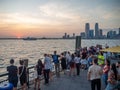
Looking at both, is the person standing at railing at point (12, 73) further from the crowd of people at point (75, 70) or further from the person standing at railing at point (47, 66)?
the person standing at railing at point (47, 66)

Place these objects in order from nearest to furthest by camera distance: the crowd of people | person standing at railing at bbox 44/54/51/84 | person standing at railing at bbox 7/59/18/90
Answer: the crowd of people < person standing at railing at bbox 7/59/18/90 < person standing at railing at bbox 44/54/51/84

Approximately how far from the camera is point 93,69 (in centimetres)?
1061

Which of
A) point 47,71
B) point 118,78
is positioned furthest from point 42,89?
point 118,78

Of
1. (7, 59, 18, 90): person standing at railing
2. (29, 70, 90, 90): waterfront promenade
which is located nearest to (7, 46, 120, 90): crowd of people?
(7, 59, 18, 90): person standing at railing

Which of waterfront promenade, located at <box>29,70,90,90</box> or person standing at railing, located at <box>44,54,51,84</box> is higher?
person standing at railing, located at <box>44,54,51,84</box>

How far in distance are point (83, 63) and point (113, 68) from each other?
11097mm

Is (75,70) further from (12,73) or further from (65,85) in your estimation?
(12,73)

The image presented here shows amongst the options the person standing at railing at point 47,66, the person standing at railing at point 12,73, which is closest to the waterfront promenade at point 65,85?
the person standing at railing at point 47,66

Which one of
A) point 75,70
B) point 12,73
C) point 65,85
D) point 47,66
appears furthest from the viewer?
point 75,70

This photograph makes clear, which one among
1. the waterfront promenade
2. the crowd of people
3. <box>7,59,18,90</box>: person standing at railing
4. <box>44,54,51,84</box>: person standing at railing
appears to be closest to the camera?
the crowd of people

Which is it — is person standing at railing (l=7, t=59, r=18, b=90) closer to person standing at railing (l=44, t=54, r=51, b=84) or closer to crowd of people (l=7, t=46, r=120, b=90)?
crowd of people (l=7, t=46, r=120, b=90)

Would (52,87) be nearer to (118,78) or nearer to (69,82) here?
(69,82)

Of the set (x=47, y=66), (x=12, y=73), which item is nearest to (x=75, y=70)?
(x=47, y=66)

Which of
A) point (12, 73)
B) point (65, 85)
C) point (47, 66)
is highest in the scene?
point (12, 73)
